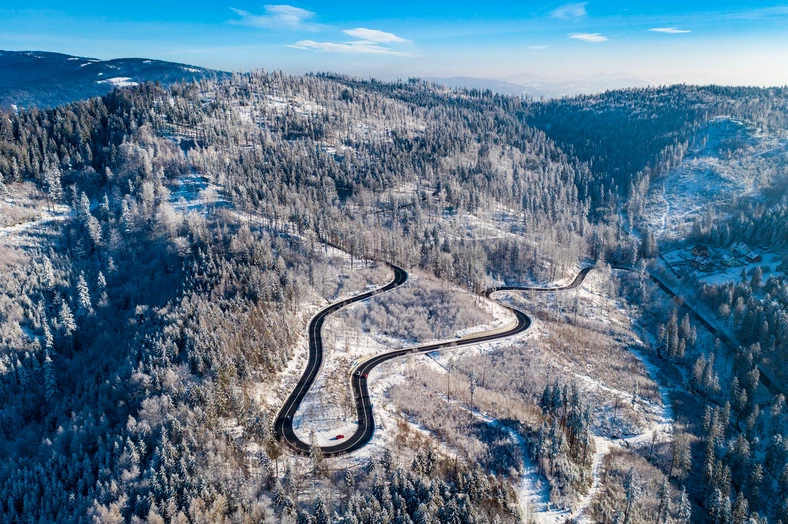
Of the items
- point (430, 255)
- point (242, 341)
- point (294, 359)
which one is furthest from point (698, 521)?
point (430, 255)

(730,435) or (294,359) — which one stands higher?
(294,359)

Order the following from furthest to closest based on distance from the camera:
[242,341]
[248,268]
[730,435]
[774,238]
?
[774,238] < [248,268] < [730,435] < [242,341]

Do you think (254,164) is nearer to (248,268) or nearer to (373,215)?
(373,215)

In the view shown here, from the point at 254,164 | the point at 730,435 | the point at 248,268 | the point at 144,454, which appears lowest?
the point at 730,435

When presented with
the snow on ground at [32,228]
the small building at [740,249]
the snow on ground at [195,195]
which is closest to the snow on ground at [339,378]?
the snow on ground at [195,195]

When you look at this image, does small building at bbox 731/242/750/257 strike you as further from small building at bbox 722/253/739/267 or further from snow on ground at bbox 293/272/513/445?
snow on ground at bbox 293/272/513/445

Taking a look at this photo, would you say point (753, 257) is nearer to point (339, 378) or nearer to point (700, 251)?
point (700, 251)

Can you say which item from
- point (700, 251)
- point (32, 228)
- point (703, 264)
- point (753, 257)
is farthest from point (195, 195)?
point (753, 257)
